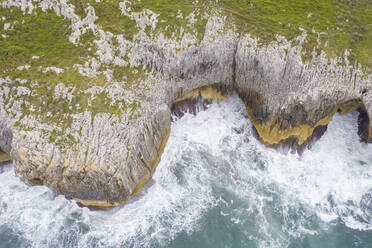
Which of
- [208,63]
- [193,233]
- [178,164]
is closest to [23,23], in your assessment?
[208,63]

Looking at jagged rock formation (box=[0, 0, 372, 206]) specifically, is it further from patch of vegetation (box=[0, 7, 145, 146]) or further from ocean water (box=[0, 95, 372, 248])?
ocean water (box=[0, 95, 372, 248])

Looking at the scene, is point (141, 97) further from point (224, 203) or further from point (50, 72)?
point (224, 203)

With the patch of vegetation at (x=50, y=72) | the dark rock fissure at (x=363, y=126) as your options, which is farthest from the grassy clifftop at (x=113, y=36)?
the dark rock fissure at (x=363, y=126)

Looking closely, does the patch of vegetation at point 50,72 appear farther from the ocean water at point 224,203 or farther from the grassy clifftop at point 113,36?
the ocean water at point 224,203

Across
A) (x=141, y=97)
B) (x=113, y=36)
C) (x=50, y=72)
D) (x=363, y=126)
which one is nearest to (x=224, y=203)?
(x=141, y=97)

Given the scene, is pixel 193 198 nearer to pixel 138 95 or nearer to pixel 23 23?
pixel 138 95

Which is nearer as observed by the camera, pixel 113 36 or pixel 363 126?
pixel 113 36
